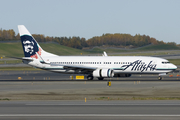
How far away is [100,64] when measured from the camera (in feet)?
178

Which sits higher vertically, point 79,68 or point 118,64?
Result: point 118,64

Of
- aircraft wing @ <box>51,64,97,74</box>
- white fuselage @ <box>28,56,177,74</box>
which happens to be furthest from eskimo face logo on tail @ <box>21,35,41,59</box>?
aircraft wing @ <box>51,64,97,74</box>

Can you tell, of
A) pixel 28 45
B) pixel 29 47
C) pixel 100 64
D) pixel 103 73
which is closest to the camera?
pixel 103 73

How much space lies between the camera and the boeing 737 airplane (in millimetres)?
51969

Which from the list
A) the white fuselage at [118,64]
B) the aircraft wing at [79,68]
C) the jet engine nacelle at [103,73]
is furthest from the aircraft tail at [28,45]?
the jet engine nacelle at [103,73]

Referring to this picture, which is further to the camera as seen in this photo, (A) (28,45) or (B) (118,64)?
(A) (28,45)

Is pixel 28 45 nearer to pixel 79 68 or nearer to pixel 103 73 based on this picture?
pixel 79 68

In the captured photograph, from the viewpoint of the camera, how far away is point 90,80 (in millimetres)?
52406

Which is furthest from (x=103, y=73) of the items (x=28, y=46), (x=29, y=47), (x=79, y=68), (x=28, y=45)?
(x=28, y=45)

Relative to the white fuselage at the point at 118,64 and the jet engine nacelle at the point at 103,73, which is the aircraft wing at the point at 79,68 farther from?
the jet engine nacelle at the point at 103,73

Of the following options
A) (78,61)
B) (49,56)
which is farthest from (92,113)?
(49,56)

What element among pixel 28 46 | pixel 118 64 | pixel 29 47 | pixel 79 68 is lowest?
pixel 79 68

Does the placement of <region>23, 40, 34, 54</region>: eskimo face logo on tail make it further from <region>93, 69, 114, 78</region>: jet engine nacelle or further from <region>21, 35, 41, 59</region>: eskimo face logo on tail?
<region>93, 69, 114, 78</region>: jet engine nacelle

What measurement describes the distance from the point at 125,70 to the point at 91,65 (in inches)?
261
